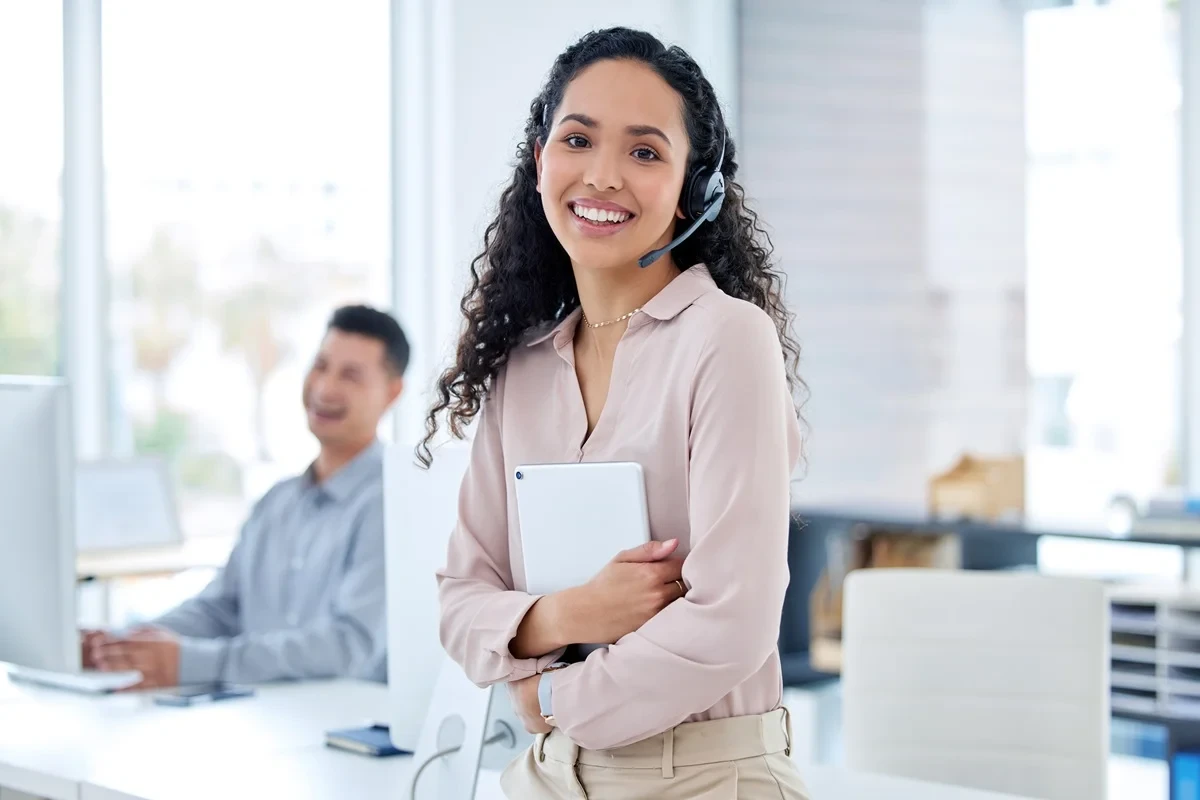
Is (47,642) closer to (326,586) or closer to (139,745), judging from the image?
(139,745)

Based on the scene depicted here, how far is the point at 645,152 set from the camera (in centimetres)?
139

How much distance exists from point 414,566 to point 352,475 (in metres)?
1.01

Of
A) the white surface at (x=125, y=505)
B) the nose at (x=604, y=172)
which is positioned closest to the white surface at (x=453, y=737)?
the nose at (x=604, y=172)

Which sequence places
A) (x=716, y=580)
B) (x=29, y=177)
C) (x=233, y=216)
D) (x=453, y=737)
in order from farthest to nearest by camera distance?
(x=233, y=216)
(x=29, y=177)
(x=453, y=737)
(x=716, y=580)

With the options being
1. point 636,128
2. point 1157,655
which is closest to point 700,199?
point 636,128

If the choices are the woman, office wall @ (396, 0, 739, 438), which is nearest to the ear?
the woman

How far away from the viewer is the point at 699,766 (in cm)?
129

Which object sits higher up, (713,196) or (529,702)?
(713,196)

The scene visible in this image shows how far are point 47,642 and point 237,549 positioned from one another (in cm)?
89

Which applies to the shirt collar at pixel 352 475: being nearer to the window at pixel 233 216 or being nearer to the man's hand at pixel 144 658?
the man's hand at pixel 144 658

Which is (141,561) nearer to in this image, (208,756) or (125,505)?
(125,505)

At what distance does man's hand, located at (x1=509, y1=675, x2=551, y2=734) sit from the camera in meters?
1.36

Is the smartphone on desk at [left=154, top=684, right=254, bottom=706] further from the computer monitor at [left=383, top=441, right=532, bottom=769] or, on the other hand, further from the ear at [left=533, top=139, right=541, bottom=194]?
the ear at [left=533, top=139, right=541, bottom=194]

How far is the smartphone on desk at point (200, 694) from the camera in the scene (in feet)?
7.63
